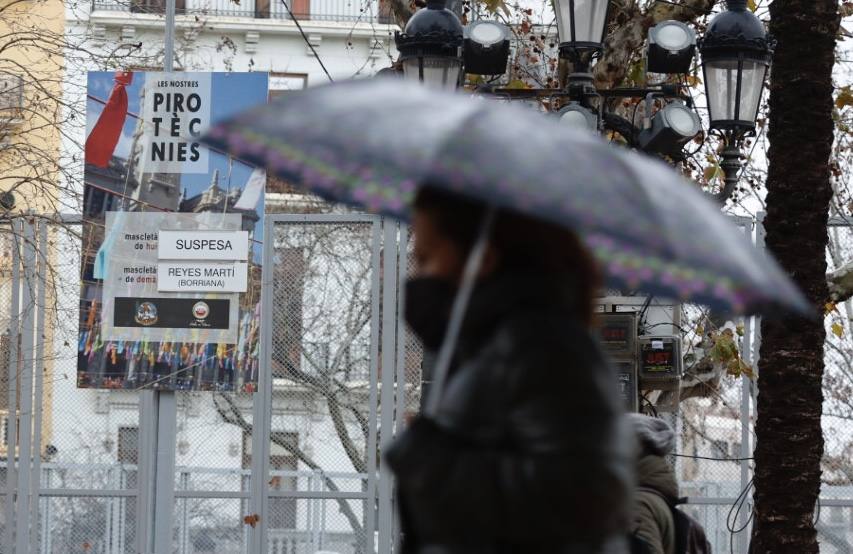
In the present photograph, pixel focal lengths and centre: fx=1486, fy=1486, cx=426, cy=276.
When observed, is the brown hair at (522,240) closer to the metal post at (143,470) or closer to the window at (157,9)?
the metal post at (143,470)

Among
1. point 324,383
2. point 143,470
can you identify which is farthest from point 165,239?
point 143,470

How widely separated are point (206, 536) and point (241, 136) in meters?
9.62

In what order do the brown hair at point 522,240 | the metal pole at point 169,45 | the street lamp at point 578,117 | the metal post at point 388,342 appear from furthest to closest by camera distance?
the metal post at point 388,342 < the metal pole at point 169,45 < the street lamp at point 578,117 < the brown hair at point 522,240

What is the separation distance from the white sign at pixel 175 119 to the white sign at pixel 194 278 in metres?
0.66

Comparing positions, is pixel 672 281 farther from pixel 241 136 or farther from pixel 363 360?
pixel 363 360

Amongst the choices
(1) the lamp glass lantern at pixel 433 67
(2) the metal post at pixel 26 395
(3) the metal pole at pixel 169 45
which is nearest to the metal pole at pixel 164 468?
(2) the metal post at pixel 26 395

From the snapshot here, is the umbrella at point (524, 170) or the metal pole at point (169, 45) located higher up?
the metal pole at point (169, 45)

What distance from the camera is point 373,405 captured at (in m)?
11.8

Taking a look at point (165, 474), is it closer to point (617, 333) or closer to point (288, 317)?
point (288, 317)

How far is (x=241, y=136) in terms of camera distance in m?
2.75

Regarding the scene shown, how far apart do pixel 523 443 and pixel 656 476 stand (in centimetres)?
242

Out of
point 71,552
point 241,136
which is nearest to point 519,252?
point 241,136

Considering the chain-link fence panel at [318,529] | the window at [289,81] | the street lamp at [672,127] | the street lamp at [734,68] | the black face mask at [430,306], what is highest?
the window at [289,81]

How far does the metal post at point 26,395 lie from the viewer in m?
12.1
